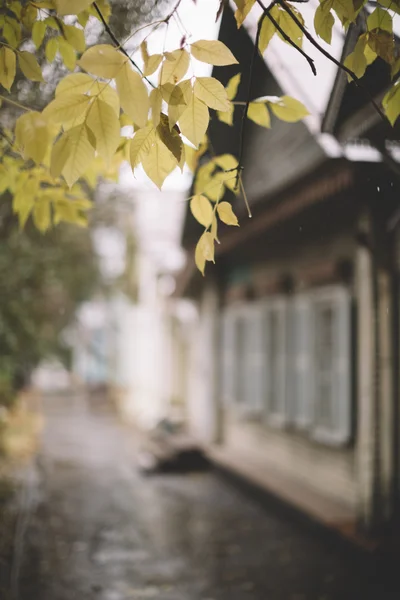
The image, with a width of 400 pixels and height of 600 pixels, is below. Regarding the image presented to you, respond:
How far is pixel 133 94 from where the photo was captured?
93.5 inches

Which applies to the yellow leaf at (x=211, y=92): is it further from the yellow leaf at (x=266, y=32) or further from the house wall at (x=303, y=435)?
the house wall at (x=303, y=435)

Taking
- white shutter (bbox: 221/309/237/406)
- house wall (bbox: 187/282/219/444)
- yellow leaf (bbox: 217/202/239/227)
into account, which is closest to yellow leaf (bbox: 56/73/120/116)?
yellow leaf (bbox: 217/202/239/227)

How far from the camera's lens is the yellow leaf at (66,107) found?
8.13ft

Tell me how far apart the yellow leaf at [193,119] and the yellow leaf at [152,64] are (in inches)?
8.8

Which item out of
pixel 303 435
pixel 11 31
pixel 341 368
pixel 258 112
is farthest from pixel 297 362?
pixel 11 31

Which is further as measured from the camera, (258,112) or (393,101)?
(258,112)

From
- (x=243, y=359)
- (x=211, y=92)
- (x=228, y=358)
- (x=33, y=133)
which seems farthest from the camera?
(x=228, y=358)

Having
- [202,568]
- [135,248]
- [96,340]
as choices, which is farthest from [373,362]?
[96,340]

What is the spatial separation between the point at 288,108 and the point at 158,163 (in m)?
0.92

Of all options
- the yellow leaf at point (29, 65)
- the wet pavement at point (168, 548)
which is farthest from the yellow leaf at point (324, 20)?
the wet pavement at point (168, 548)

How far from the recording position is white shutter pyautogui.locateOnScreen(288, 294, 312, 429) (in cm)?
951

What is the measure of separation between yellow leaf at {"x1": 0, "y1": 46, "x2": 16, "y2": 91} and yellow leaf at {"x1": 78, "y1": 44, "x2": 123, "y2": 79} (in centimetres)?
70

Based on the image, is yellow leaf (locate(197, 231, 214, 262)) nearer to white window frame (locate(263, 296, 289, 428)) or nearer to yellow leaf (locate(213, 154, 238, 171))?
yellow leaf (locate(213, 154, 238, 171))

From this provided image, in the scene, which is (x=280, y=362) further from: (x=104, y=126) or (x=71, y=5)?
(x=71, y=5)
